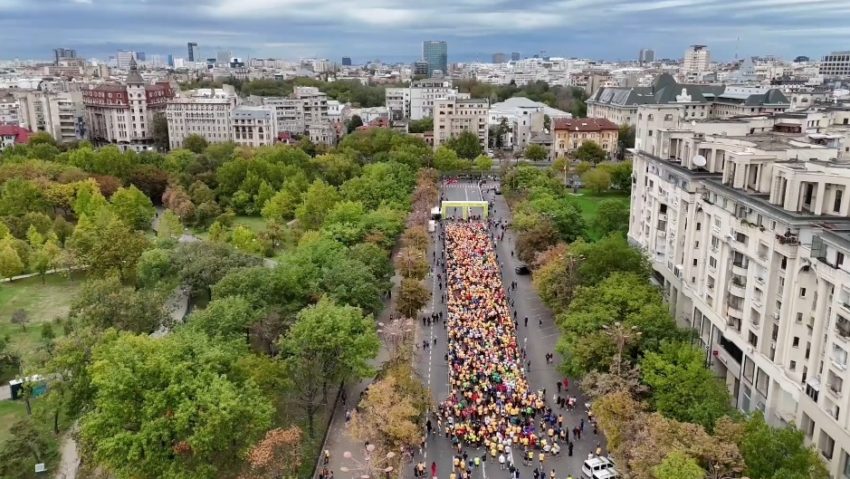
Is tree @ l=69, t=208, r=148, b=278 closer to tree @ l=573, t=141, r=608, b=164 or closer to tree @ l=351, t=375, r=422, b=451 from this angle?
tree @ l=351, t=375, r=422, b=451

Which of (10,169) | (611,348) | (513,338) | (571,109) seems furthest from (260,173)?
(571,109)

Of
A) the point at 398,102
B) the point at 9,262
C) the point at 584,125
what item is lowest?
the point at 9,262

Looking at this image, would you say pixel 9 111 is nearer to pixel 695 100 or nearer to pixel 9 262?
pixel 9 262

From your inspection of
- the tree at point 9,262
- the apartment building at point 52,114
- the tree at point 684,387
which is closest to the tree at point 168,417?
the tree at point 684,387

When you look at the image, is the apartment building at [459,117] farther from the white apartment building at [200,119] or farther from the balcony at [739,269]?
the balcony at [739,269]

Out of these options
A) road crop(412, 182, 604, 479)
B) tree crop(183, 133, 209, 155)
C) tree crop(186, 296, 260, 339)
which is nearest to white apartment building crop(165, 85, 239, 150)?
tree crop(183, 133, 209, 155)

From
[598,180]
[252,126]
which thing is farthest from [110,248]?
[252,126]
